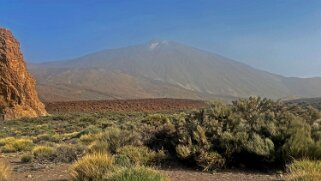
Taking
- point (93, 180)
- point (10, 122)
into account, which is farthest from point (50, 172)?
point (10, 122)

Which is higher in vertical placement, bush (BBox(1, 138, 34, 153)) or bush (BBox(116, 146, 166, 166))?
bush (BBox(116, 146, 166, 166))

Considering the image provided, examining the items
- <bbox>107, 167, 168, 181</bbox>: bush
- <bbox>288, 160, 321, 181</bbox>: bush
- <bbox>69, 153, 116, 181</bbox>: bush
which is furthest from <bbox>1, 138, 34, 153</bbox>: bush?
<bbox>288, 160, 321, 181</bbox>: bush

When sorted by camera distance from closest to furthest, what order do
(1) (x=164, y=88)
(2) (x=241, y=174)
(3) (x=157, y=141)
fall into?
1. (2) (x=241, y=174)
2. (3) (x=157, y=141)
3. (1) (x=164, y=88)

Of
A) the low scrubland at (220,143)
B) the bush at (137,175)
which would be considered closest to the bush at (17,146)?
the low scrubland at (220,143)

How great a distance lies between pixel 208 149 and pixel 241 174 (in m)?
1.12

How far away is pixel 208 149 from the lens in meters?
11.7

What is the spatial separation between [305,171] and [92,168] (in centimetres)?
429

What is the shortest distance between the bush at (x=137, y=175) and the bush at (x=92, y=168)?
0.88m

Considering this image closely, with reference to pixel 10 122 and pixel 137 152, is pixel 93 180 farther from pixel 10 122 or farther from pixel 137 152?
pixel 10 122

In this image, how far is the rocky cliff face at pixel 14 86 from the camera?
46.1 metres

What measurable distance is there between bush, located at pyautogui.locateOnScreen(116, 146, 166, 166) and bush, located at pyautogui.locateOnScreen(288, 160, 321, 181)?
341 centimetres

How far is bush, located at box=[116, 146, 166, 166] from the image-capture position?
38.3 ft

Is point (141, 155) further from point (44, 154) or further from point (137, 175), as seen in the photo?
point (44, 154)

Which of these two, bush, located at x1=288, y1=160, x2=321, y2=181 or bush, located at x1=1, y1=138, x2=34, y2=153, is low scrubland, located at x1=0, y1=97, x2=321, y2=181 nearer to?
bush, located at x1=288, y1=160, x2=321, y2=181
